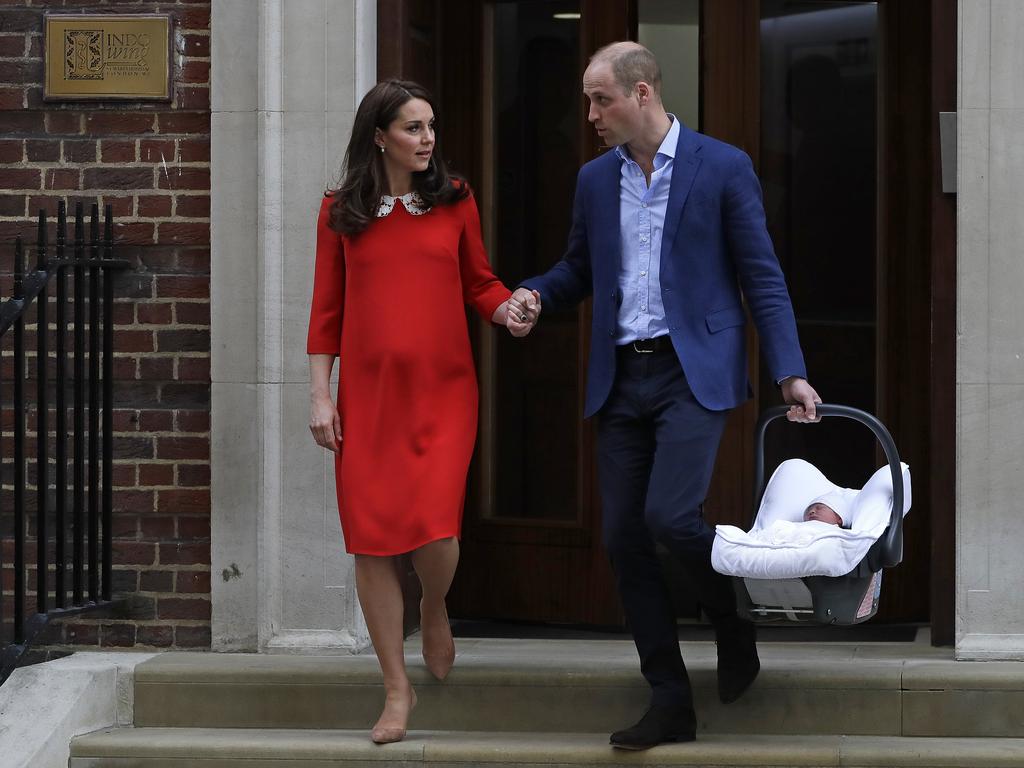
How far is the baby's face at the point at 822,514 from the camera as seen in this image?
4508 mm

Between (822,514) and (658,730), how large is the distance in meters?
0.74

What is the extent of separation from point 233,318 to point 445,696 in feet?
4.60

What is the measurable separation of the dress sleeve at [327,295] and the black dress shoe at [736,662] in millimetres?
1369

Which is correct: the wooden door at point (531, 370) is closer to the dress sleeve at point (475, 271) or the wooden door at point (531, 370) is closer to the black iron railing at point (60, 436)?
the dress sleeve at point (475, 271)

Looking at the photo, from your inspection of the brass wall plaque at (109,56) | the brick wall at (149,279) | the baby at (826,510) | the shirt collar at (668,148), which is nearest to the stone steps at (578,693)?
the brick wall at (149,279)

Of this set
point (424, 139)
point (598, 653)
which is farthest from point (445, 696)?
point (424, 139)

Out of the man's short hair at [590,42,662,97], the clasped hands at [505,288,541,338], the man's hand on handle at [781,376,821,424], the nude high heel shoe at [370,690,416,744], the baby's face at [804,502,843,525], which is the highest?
the man's short hair at [590,42,662,97]

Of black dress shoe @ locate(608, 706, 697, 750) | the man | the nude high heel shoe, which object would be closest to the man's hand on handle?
the man

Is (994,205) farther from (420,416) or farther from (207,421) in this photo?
(207,421)

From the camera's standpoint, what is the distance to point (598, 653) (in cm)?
A: 554

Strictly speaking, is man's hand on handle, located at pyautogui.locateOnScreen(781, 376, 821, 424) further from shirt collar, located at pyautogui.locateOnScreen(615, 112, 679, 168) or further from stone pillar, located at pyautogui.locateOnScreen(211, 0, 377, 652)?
stone pillar, located at pyautogui.locateOnScreen(211, 0, 377, 652)

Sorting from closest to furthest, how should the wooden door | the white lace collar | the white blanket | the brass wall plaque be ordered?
the white blanket < the white lace collar < the brass wall plaque < the wooden door

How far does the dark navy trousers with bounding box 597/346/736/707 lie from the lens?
182 inches

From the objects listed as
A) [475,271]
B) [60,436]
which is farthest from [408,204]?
[60,436]
